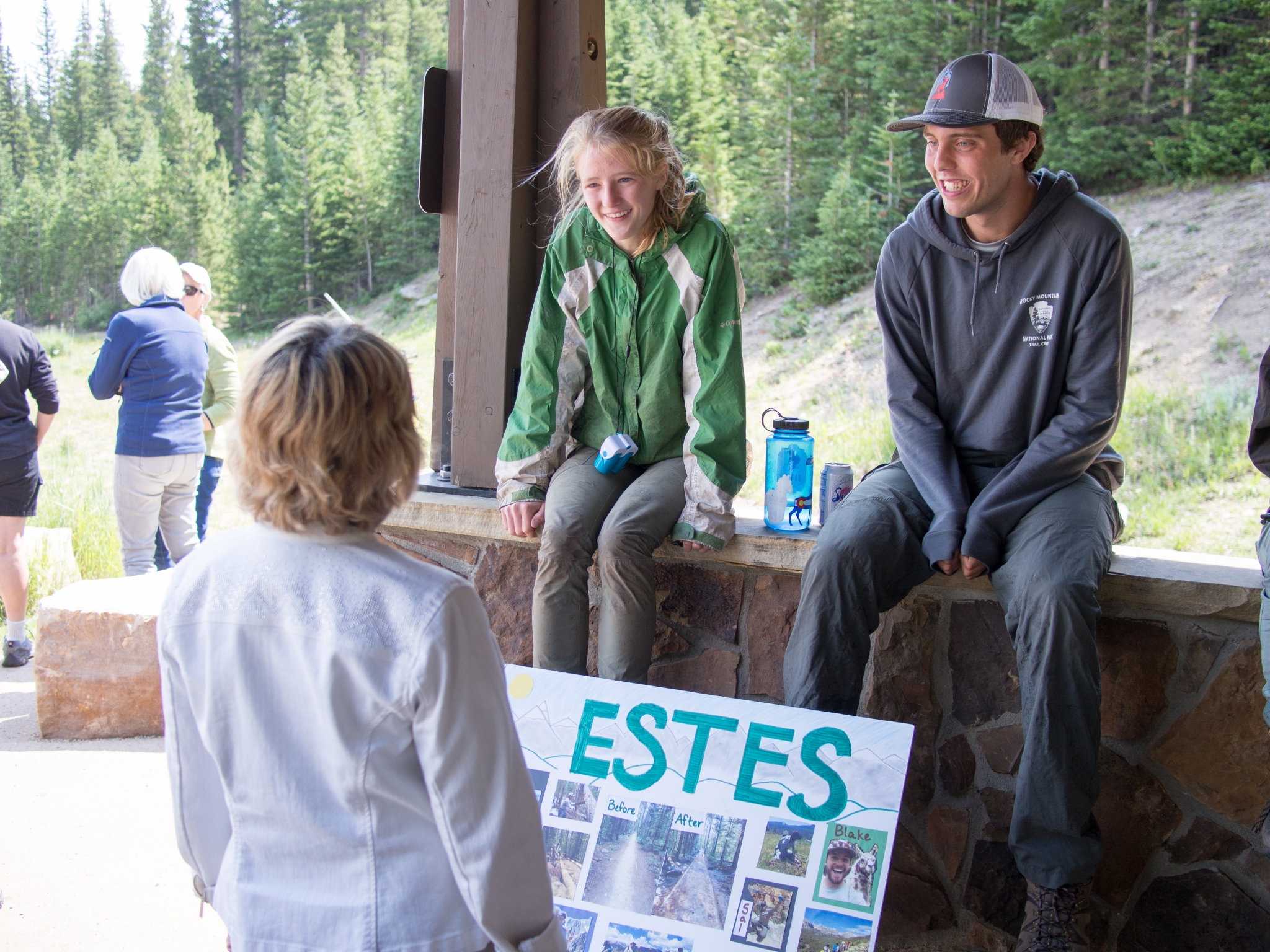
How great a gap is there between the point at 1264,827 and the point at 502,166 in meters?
2.18

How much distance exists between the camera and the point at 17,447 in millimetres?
3869

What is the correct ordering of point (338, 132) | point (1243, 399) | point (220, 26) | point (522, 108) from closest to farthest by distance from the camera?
point (522, 108)
point (1243, 399)
point (338, 132)
point (220, 26)

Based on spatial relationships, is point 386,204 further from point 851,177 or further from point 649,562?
point 649,562

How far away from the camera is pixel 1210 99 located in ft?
45.3

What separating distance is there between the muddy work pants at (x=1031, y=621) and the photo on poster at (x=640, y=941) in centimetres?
50

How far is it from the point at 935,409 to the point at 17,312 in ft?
104

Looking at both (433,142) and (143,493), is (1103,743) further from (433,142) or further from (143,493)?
(143,493)

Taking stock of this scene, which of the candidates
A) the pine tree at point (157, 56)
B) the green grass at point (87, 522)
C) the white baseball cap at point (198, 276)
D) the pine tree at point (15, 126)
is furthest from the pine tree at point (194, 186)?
the white baseball cap at point (198, 276)

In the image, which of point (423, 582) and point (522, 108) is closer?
point (423, 582)

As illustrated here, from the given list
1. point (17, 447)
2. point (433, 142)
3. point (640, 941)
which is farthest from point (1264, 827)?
point (17, 447)

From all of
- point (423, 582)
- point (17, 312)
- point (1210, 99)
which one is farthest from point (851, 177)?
point (17, 312)

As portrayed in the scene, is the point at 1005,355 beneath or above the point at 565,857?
above

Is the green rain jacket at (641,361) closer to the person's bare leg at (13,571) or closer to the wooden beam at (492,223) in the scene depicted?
the wooden beam at (492,223)

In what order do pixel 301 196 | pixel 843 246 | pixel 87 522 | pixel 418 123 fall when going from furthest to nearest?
pixel 301 196 < pixel 418 123 < pixel 843 246 < pixel 87 522
